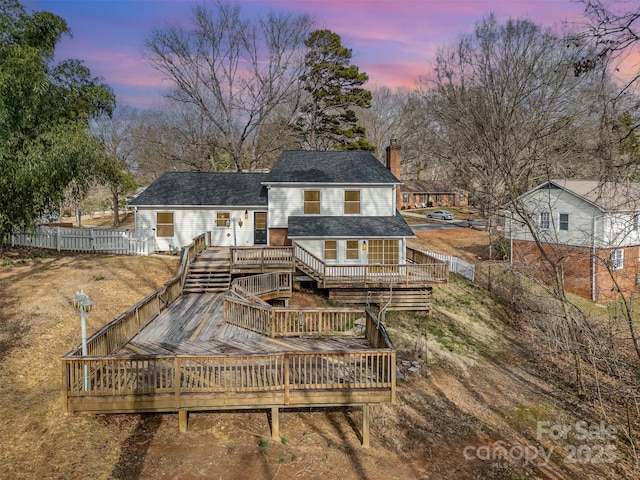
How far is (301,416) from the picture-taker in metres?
10.1

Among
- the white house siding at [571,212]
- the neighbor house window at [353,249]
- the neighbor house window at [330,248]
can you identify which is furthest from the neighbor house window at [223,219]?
the white house siding at [571,212]

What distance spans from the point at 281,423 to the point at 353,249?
40.6 ft

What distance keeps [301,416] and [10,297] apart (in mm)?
11208

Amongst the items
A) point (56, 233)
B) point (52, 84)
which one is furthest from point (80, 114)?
point (56, 233)

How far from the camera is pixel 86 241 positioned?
866 inches

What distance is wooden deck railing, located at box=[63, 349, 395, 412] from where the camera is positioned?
802 cm

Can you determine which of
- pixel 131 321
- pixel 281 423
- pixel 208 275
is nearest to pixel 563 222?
pixel 208 275

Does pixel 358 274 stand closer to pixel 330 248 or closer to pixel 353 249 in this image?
pixel 353 249

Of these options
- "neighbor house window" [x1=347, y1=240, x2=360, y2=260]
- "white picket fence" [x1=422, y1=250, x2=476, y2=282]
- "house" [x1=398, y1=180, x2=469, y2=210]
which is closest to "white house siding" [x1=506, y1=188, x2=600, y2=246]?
"white picket fence" [x1=422, y1=250, x2=476, y2=282]

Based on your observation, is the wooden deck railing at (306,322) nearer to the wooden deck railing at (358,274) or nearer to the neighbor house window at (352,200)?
the wooden deck railing at (358,274)

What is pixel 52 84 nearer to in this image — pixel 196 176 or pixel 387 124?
pixel 196 176

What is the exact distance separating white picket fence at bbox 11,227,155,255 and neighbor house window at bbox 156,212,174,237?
69cm

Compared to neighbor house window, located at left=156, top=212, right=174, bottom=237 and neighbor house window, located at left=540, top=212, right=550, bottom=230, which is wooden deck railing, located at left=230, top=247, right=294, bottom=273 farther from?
neighbor house window, located at left=540, top=212, right=550, bottom=230

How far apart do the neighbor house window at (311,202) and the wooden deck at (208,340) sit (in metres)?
10.6
